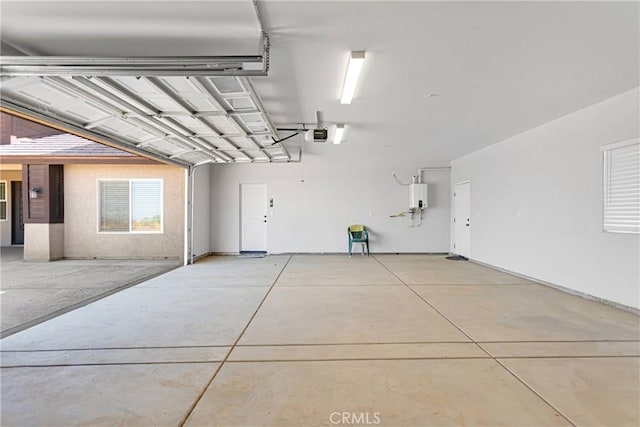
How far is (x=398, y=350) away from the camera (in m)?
2.69

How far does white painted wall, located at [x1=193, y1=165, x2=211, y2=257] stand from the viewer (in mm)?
7648

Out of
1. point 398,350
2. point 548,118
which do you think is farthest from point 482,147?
point 398,350

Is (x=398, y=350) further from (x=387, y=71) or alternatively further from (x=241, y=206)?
(x=241, y=206)

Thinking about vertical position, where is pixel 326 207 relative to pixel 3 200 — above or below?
below

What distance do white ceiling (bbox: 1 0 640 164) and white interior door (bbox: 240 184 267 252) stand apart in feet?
15.8

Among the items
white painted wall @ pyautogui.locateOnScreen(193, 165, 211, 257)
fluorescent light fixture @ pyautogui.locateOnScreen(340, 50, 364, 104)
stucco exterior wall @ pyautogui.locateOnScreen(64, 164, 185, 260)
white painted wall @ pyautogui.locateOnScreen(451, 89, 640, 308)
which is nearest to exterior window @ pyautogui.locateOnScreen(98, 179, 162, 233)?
stucco exterior wall @ pyautogui.locateOnScreen(64, 164, 185, 260)

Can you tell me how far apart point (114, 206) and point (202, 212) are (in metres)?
2.27

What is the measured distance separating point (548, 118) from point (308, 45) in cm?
415

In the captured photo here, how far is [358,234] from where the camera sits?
28.3 ft

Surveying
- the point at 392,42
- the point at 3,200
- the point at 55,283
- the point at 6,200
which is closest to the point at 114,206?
the point at 55,283

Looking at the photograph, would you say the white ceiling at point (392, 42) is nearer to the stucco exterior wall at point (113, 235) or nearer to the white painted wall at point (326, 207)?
the white painted wall at point (326, 207)

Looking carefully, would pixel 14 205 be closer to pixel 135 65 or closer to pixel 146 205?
pixel 146 205

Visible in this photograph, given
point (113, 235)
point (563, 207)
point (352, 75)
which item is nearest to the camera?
point (352, 75)

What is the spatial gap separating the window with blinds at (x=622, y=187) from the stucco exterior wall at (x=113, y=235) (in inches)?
324
